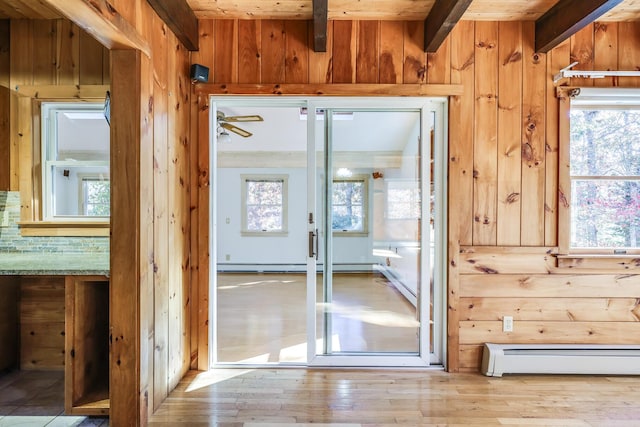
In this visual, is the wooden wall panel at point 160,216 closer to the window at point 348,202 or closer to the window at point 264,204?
the window at point 348,202

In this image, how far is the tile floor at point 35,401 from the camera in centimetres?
185

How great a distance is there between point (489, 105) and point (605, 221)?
1.23 meters

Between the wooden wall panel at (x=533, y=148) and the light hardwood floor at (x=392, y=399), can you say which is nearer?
the light hardwood floor at (x=392, y=399)

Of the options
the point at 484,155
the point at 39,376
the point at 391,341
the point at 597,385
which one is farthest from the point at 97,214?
the point at 597,385

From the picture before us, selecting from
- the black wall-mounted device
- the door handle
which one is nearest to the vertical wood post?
the black wall-mounted device

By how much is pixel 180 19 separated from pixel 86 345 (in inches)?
79.7

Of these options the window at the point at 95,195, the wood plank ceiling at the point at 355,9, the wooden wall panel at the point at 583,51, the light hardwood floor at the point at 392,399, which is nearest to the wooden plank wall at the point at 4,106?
the wood plank ceiling at the point at 355,9

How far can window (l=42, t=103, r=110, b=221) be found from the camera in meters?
2.38

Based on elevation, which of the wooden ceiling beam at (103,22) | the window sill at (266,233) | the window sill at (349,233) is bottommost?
the window sill at (266,233)

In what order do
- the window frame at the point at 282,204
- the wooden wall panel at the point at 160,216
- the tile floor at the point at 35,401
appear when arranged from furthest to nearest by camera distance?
the window frame at the point at 282,204
the wooden wall panel at the point at 160,216
the tile floor at the point at 35,401

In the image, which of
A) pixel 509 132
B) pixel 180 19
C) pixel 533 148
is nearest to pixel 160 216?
pixel 180 19

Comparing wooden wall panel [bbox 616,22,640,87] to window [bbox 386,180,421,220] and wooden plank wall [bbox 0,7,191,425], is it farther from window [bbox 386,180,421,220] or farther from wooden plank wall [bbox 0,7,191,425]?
wooden plank wall [bbox 0,7,191,425]

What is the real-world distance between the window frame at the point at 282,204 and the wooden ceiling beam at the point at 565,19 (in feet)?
16.0

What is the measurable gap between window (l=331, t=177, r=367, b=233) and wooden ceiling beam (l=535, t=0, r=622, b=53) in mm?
1573
